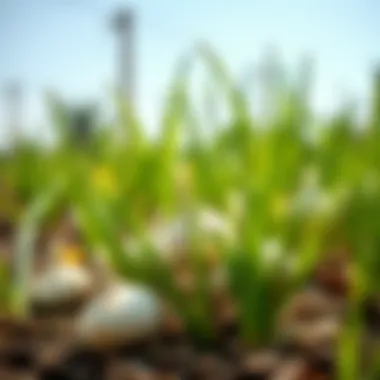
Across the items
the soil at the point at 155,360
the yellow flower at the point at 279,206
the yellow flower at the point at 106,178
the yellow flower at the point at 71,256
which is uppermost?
the yellow flower at the point at 106,178

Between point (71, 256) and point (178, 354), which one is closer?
point (178, 354)

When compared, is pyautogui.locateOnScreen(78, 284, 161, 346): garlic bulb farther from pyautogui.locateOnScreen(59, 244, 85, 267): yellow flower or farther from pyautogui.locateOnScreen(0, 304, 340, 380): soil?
pyautogui.locateOnScreen(59, 244, 85, 267): yellow flower

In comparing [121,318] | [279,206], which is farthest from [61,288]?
[279,206]

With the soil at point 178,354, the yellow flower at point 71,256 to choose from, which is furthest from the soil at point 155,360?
the yellow flower at point 71,256

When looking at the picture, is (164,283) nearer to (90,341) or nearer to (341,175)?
(90,341)

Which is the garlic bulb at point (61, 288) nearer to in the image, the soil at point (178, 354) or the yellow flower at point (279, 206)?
the soil at point (178, 354)

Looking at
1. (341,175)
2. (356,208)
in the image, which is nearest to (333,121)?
(341,175)

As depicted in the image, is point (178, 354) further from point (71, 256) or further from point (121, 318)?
point (71, 256)
